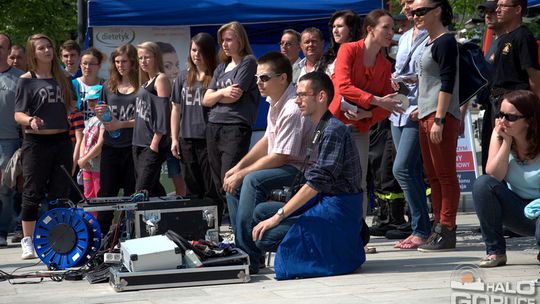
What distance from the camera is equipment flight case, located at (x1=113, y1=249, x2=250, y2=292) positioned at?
622 centimetres

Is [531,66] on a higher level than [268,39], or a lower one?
lower

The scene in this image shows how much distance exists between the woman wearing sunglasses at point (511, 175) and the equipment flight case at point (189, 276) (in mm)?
1609

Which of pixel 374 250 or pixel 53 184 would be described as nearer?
pixel 374 250

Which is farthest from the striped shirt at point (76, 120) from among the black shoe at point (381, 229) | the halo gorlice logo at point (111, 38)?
the black shoe at point (381, 229)

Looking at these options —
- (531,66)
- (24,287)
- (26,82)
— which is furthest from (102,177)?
(531,66)

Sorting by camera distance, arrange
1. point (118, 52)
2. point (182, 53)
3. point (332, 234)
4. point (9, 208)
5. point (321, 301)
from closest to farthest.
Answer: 1. point (321, 301)
2. point (332, 234)
3. point (118, 52)
4. point (9, 208)
5. point (182, 53)

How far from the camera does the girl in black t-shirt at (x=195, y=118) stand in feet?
27.9

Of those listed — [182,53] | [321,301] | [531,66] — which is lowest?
[321,301]

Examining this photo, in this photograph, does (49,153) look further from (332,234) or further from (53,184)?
(332,234)

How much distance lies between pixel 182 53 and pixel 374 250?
5.09 metres

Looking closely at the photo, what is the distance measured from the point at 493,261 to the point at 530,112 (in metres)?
1.00

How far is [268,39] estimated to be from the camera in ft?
40.9

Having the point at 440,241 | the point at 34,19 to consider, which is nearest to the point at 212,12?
the point at 440,241

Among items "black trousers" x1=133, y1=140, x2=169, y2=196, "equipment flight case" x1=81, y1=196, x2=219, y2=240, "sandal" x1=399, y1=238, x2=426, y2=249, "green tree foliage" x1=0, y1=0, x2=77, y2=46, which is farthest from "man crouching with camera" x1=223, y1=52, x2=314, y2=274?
"green tree foliage" x1=0, y1=0, x2=77, y2=46
